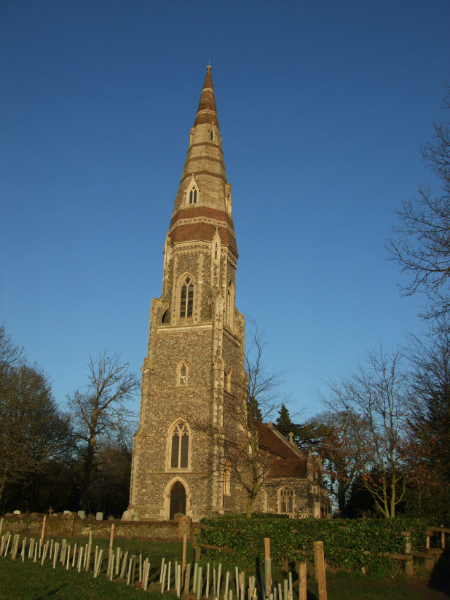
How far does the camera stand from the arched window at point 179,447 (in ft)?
93.7

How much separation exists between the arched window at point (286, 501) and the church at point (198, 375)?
0.06 meters

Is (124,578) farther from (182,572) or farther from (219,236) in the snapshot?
(219,236)

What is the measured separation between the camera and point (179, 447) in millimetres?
28906

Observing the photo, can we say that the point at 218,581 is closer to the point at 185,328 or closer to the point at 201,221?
the point at 185,328

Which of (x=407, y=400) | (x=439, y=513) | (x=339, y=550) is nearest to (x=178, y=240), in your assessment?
(x=407, y=400)

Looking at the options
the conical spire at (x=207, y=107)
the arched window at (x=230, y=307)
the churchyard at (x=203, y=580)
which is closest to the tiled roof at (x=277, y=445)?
the arched window at (x=230, y=307)

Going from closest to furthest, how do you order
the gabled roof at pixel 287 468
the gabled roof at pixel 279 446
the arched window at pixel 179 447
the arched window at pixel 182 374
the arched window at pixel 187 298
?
the arched window at pixel 179 447
the arched window at pixel 182 374
the arched window at pixel 187 298
the gabled roof at pixel 287 468
the gabled roof at pixel 279 446

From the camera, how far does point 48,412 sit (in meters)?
36.3

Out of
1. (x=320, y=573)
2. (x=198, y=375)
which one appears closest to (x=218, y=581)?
(x=320, y=573)

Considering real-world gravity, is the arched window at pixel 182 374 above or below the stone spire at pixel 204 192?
below

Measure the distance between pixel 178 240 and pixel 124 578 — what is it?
79.5ft

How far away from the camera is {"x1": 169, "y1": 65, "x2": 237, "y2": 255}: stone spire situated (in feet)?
115

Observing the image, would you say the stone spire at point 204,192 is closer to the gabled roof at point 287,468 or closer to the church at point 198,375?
the church at point 198,375

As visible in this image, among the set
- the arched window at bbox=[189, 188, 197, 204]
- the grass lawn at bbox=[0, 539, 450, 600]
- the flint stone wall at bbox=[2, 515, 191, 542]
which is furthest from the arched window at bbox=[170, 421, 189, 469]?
the arched window at bbox=[189, 188, 197, 204]
